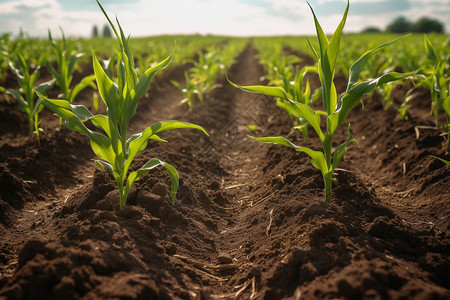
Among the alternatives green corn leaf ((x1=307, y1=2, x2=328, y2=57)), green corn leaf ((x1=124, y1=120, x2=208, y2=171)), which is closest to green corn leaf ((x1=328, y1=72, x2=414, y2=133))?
green corn leaf ((x1=307, y1=2, x2=328, y2=57))

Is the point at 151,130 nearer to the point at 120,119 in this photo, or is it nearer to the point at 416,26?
the point at 120,119

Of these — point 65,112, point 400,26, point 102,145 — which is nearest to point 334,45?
point 102,145

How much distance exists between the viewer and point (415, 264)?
205 cm

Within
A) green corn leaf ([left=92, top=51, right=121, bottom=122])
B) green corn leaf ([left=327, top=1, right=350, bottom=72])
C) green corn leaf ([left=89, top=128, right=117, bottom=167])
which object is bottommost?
green corn leaf ([left=89, top=128, right=117, bottom=167])

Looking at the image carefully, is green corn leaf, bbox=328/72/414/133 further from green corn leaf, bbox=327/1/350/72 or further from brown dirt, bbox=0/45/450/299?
brown dirt, bbox=0/45/450/299

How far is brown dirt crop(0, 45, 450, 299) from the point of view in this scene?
1.78 metres

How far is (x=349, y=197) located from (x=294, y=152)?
3.71ft

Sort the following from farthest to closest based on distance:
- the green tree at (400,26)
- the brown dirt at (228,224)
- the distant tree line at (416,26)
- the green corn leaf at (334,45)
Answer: the green tree at (400,26) < the distant tree line at (416,26) < the green corn leaf at (334,45) < the brown dirt at (228,224)

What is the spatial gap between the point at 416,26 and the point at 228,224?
2891 inches

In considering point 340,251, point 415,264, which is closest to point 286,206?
point 340,251

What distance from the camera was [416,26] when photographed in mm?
64625

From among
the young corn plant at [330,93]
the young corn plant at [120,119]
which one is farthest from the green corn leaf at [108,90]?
the young corn plant at [330,93]

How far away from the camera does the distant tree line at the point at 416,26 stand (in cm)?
6191

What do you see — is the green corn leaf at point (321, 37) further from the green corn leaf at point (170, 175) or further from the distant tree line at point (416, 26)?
the distant tree line at point (416, 26)
